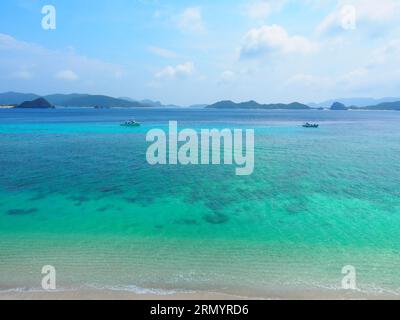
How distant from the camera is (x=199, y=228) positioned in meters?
17.5

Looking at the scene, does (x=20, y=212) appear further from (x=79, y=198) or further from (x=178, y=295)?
(x=178, y=295)

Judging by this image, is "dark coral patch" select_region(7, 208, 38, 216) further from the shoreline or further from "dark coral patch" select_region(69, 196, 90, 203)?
the shoreline

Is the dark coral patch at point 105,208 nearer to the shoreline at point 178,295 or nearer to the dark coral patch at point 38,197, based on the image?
the dark coral patch at point 38,197

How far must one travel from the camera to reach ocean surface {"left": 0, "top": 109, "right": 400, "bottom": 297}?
41.4 feet

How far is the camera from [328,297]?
11.4 m

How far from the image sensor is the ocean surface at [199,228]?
1262 cm

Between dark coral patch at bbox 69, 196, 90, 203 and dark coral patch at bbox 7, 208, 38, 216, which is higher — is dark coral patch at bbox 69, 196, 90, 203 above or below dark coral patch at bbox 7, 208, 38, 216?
above

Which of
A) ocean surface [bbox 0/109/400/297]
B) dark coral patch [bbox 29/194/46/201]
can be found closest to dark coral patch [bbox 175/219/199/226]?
ocean surface [bbox 0/109/400/297]

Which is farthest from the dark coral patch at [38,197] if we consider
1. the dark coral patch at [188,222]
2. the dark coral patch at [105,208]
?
the dark coral patch at [188,222]

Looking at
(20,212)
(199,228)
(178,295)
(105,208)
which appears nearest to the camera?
(178,295)

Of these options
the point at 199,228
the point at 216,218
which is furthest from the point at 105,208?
the point at 216,218
